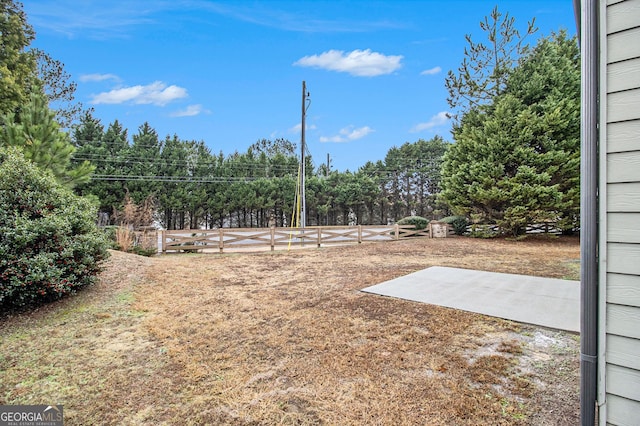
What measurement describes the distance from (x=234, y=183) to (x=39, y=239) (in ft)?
60.0

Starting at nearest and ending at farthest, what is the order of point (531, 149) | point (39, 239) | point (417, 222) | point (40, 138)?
1. point (39, 239)
2. point (40, 138)
3. point (531, 149)
4. point (417, 222)

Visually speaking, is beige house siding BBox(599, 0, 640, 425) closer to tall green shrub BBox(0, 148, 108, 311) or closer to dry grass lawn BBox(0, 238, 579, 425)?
dry grass lawn BBox(0, 238, 579, 425)

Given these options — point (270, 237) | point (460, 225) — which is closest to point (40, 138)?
point (270, 237)

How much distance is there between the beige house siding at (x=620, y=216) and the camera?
1320 mm

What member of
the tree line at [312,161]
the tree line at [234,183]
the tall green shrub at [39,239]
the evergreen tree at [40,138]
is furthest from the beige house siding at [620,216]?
the tree line at [234,183]

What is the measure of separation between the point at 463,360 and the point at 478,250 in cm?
755

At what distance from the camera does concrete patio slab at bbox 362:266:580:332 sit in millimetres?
3322

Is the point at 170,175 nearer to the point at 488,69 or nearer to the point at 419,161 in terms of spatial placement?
the point at 488,69

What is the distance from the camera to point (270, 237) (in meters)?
10.4

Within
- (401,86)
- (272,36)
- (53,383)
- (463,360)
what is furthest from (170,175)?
(463,360)

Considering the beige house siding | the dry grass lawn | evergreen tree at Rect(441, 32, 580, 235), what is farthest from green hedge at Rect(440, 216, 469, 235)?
the beige house siding

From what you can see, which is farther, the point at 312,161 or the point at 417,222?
the point at 312,161

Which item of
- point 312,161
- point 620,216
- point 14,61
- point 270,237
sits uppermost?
point 14,61

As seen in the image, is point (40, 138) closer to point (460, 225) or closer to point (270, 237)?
point (270, 237)
